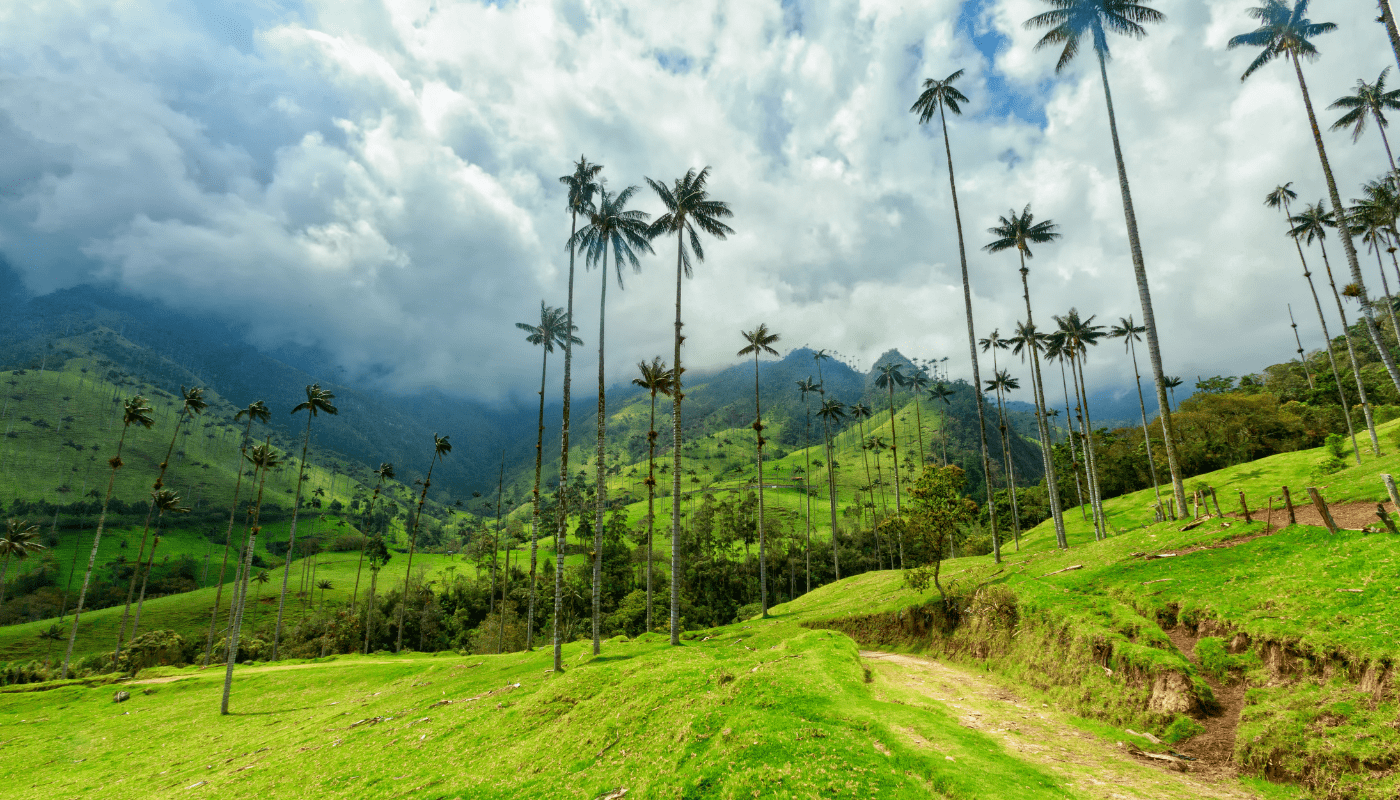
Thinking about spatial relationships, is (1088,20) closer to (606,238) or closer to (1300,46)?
(1300,46)

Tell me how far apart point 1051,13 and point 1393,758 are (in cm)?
4072

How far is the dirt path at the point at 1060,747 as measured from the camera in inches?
413

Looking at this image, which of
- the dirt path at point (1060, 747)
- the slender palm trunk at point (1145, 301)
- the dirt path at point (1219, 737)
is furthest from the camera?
the slender palm trunk at point (1145, 301)

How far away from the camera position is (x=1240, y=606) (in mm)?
15602

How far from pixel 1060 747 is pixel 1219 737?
11.5ft

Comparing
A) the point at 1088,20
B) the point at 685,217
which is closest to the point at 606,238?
the point at 685,217

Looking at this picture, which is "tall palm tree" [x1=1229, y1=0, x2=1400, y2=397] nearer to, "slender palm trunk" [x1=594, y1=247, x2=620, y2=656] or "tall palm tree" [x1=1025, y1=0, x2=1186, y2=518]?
"tall palm tree" [x1=1025, y1=0, x2=1186, y2=518]

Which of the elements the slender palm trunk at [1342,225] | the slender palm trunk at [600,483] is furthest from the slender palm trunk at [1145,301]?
the slender palm trunk at [600,483]

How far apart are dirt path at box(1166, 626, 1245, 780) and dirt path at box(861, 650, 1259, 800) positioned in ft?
1.05

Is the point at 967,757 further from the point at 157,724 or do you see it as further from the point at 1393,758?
the point at 157,724

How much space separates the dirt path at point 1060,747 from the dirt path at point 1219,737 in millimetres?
319

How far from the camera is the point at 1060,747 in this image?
13.4 metres

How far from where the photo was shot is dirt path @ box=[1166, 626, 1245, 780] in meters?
11.7

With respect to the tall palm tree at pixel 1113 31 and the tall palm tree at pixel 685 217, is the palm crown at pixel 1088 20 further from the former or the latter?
the tall palm tree at pixel 685 217
